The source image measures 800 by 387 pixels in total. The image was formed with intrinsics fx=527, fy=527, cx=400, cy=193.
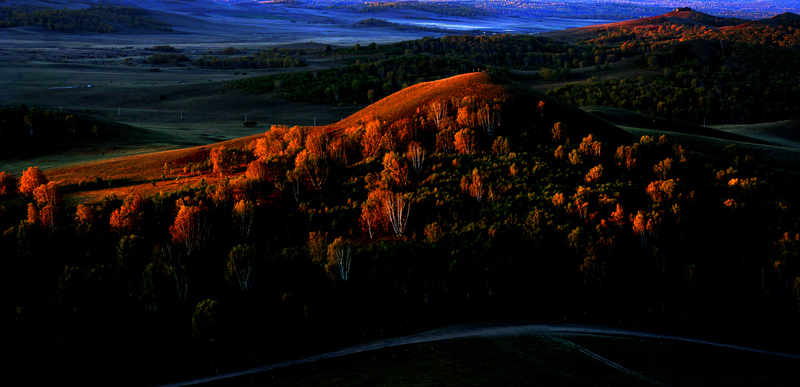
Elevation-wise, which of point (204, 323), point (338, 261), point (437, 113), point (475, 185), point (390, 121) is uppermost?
point (437, 113)

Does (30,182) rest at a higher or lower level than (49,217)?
higher

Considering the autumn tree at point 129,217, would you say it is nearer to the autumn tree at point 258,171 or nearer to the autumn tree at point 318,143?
the autumn tree at point 258,171

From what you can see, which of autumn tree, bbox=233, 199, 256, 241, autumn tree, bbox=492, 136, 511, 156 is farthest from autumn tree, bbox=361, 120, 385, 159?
autumn tree, bbox=233, 199, 256, 241

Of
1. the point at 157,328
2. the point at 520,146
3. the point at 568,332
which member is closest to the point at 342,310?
the point at 157,328

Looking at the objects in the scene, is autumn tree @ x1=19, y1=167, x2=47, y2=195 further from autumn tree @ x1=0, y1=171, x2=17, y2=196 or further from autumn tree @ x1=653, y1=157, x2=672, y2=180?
autumn tree @ x1=653, y1=157, x2=672, y2=180

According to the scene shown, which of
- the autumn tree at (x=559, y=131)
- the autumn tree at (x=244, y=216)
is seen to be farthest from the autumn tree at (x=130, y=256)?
the autumn tree at (x=559, y=131)

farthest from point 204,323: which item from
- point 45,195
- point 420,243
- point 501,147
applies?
point 501,147

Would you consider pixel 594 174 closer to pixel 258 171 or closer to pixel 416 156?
pixel 416 156

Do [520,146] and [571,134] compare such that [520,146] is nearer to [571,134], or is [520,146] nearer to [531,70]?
[571,134]
